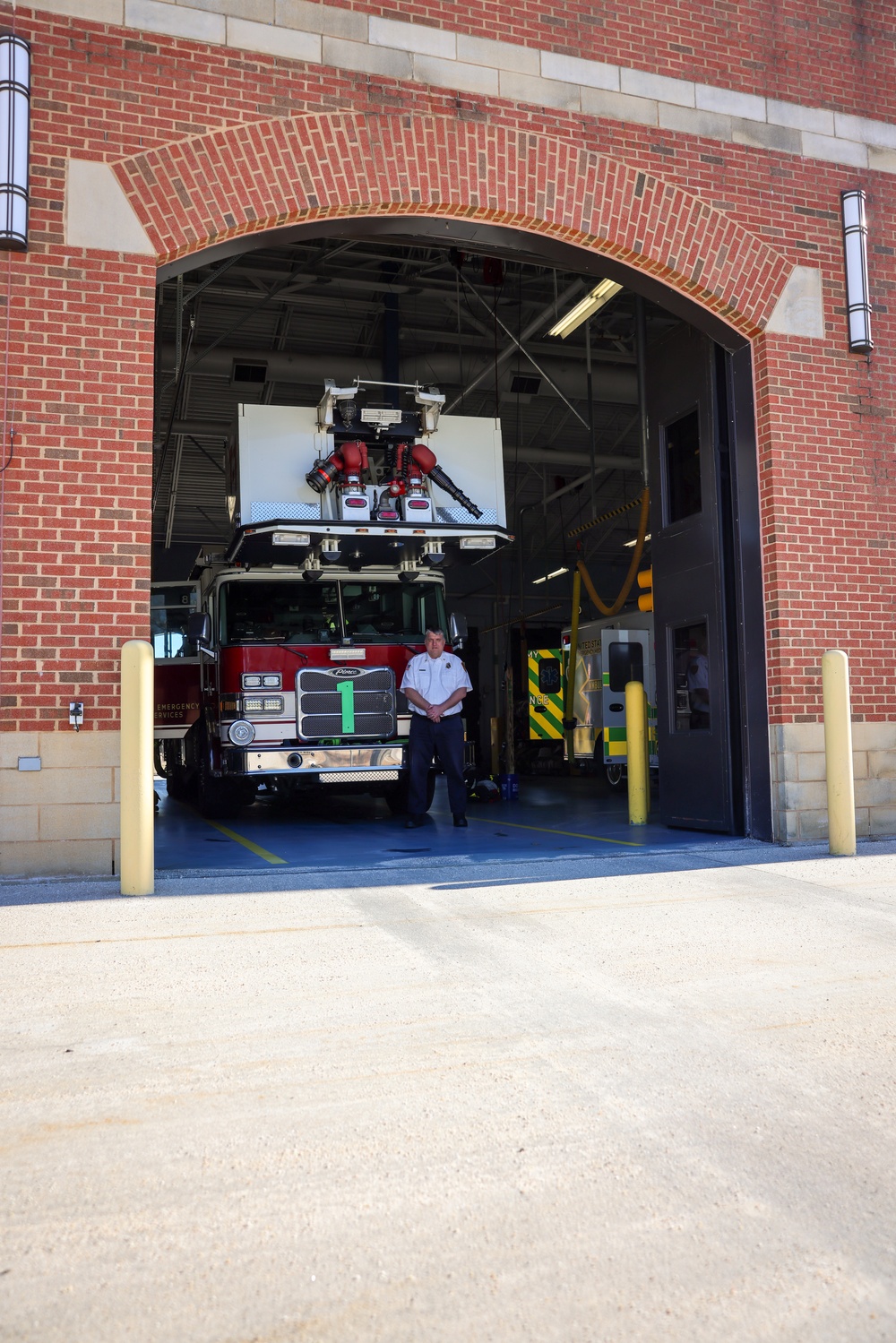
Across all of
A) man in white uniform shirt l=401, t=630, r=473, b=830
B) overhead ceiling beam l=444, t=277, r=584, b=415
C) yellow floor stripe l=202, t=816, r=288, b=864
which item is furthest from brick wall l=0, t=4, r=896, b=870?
overhead ceiling beam l=444, t=277, r=584, b=415

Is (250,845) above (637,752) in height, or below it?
below

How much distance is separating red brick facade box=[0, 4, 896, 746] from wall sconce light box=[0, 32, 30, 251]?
121 millimetres

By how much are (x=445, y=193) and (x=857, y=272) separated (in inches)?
140

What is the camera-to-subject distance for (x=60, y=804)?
662 centimetres

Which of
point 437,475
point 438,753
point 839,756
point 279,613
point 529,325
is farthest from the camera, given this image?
point 529,325

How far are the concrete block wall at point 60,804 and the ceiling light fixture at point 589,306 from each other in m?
8.52

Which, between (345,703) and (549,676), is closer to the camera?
(345,703)

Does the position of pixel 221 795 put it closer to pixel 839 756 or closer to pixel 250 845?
pixel 250 845

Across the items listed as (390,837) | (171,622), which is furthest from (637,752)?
(171,622)

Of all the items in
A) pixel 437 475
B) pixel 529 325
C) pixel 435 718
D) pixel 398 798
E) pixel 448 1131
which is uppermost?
pixel 529 325

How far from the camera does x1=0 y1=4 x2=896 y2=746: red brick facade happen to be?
6836 millimetres

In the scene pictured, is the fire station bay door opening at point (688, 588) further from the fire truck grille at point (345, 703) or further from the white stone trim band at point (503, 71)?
the fire truck grille at point (345, 703)

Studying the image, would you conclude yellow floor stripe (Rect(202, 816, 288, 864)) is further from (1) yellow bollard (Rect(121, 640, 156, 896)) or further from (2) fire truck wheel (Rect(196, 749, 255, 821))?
(1) yellow bollard (Rect(121, 640, 156, 896))

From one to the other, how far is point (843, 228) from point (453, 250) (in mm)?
6614
